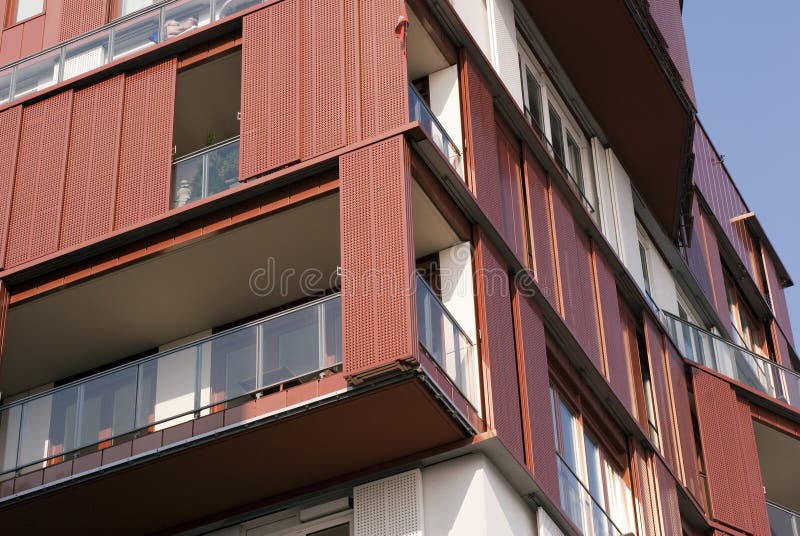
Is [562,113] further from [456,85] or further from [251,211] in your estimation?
[251,211]

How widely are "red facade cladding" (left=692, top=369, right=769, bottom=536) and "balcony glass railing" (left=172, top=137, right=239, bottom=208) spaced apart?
12.4 meters

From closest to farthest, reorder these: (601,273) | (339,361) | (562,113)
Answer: (339,361) < (601,273) < (562,113)

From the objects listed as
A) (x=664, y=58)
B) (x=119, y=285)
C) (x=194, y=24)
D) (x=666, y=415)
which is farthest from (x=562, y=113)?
(x=119, y=285)

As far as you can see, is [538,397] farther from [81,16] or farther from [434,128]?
[81,16]

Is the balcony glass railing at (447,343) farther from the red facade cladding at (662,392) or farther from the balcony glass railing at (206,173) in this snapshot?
the red facade cladding at (662,392)

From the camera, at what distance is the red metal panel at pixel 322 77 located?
2289cm

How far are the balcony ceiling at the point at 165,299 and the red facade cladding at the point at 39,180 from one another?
2.85 feet

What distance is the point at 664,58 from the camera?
33.3 m

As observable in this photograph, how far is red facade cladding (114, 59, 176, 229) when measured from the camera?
23.9m

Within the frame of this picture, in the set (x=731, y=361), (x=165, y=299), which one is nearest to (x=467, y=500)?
(x=165, y=299)

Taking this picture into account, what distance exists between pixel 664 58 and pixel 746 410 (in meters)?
7.53

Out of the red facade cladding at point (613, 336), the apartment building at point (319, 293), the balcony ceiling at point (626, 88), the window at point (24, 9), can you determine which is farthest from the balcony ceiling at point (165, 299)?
the balcony ceiling at point (626, 88)

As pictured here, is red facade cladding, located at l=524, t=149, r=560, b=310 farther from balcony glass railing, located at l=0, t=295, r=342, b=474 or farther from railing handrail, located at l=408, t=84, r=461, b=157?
balcony glass railing, located at l=0, t=295, r=342, b=474

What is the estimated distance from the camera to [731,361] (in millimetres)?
33344
